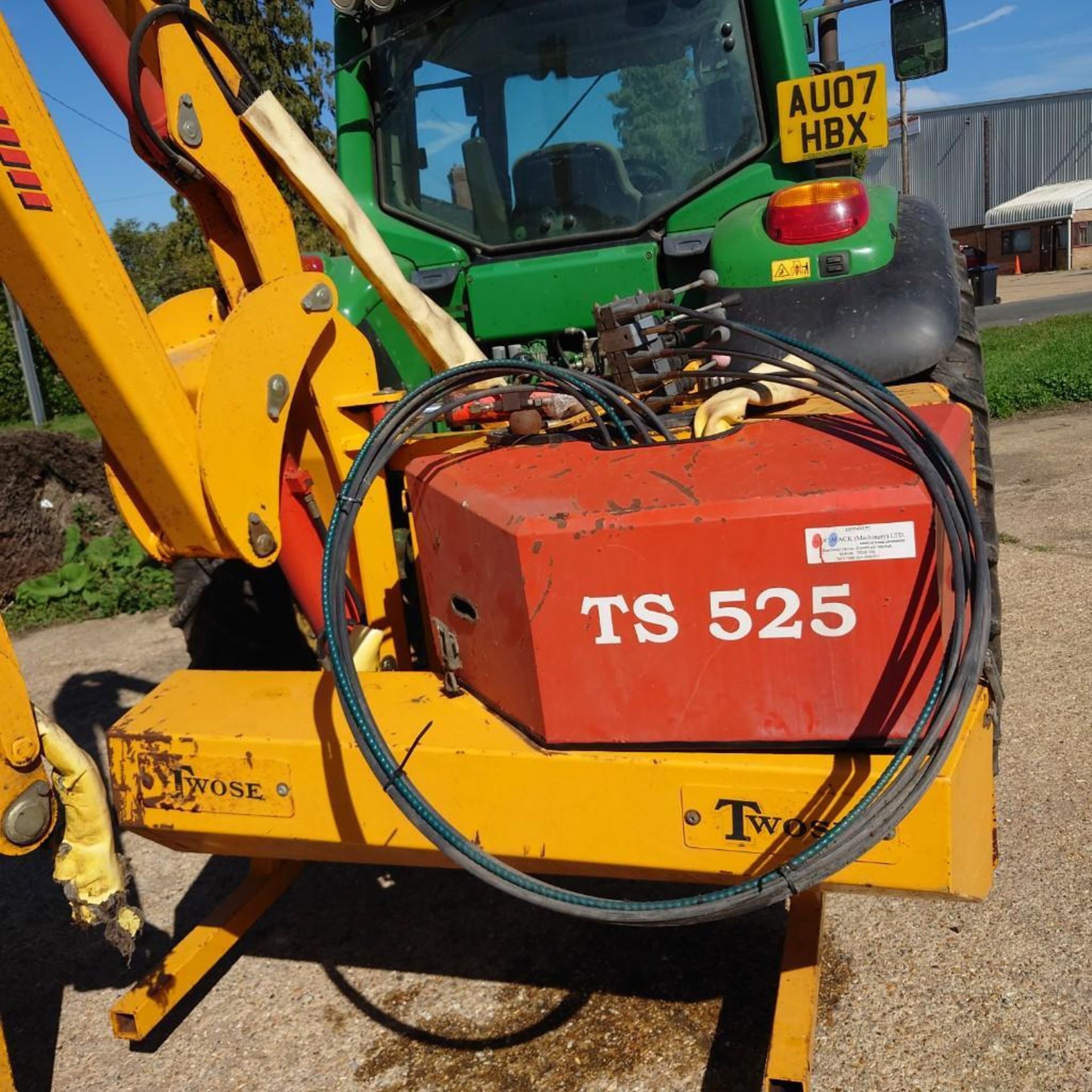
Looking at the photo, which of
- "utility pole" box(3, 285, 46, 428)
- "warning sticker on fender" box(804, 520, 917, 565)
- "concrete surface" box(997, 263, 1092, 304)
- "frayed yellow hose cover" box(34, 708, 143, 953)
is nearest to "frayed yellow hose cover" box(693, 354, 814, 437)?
"warning sticker on fender" box(804, 520, 917, 565)

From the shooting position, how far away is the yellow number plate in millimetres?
2971

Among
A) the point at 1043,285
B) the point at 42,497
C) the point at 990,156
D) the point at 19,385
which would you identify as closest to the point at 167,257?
the point at 19,385

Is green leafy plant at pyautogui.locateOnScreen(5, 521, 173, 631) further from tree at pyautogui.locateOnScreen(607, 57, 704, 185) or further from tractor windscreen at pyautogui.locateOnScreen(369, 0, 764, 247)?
tree at pyautogui.locateOnScreen(607, 57, 704, 185)

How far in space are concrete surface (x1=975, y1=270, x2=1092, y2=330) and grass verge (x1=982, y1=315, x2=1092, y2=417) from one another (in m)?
1.61

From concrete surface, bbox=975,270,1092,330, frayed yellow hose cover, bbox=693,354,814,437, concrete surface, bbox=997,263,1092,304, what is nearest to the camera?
frayed yellow hose cover, bbox=693,354,814,437

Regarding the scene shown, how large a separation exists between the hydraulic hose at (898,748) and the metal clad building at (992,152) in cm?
4049

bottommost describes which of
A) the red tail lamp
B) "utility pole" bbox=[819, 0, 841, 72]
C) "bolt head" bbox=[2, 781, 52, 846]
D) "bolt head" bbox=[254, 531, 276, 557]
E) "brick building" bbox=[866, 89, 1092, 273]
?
"brick building" bbox=[866, 89, 1092, 273]

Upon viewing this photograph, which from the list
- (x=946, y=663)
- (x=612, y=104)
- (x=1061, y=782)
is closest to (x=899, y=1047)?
(x=946, y=663)

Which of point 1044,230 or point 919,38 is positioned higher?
point 919,38

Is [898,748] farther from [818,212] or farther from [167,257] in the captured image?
[167,257]

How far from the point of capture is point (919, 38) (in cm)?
332

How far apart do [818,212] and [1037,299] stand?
2159 centimetres

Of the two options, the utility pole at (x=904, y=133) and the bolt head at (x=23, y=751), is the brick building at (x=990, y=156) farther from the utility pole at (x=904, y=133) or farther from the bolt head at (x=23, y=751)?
the bolt head at (x=23, y=751)

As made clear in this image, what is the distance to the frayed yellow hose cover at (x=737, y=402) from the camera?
2.01 m
